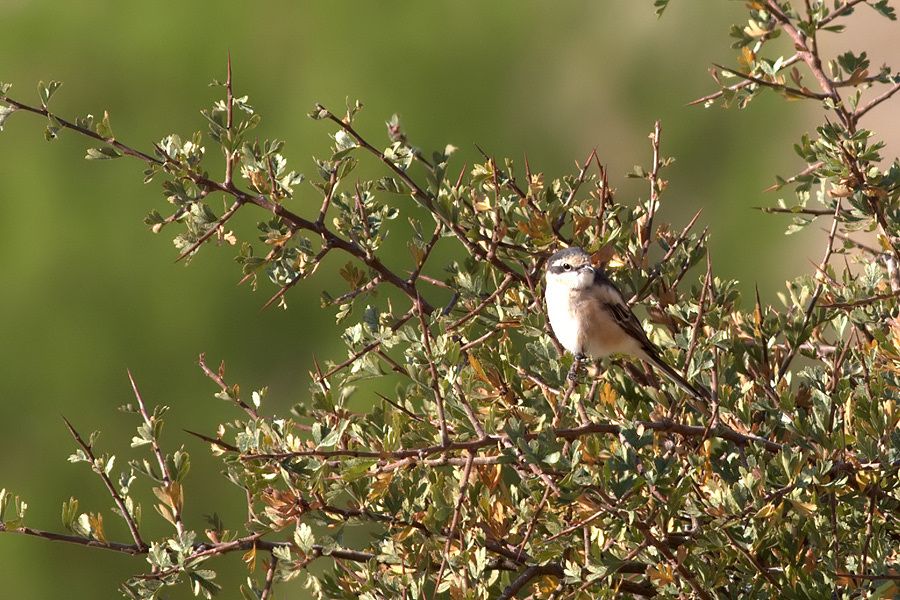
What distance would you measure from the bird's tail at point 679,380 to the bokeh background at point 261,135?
7475 millimetres

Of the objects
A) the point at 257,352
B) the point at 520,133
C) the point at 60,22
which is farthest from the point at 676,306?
the point at 60,22

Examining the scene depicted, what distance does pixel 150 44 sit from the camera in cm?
1356

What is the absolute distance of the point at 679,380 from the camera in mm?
2738

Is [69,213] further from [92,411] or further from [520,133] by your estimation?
[520,133]

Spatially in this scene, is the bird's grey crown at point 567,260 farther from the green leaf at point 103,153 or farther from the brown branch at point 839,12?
the green leaf at point 103,153

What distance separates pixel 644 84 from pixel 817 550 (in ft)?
41.1

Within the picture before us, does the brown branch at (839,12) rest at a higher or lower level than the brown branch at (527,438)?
higher

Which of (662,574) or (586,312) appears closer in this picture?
(662,574)

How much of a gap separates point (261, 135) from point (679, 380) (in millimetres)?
10791

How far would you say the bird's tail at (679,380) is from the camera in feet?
8.56

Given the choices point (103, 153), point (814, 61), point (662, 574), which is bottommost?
point (662, 574)

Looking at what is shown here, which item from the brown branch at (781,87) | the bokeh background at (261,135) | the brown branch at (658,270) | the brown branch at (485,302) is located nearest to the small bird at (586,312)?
the brown branch at (658,270)

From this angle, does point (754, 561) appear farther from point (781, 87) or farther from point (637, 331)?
point (637, 331)

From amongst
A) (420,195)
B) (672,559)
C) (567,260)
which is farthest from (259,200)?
(672,559)
